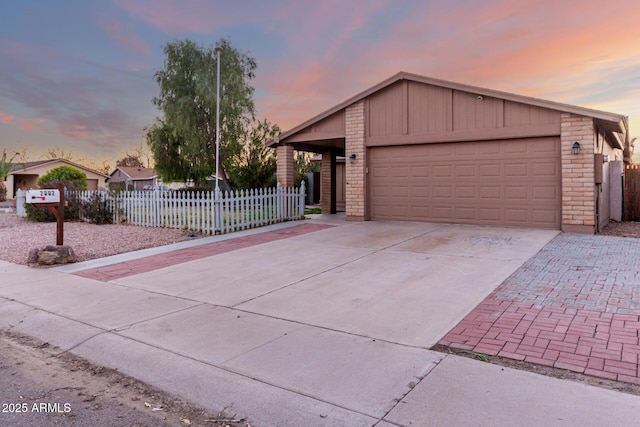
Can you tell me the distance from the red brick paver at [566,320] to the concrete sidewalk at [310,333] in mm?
288

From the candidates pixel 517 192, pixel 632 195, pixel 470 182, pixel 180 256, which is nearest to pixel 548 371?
pixel 180 256

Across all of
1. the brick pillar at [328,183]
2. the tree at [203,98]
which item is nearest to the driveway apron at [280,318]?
the brick pillar at [328,183]

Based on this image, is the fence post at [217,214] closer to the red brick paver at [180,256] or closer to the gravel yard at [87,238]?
the gravel yard at [87,238]

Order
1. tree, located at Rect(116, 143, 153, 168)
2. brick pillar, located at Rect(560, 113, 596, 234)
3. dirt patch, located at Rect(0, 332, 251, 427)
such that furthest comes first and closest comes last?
tree, located at Rect(116, 143, 153, 168)
brick pillar, located at Rect(560, 113, 596, 234)
dirt patch, located at Rect(0, 332, 251, 427)

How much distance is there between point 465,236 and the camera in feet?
33.2

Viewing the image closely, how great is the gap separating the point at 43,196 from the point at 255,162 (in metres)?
10.9

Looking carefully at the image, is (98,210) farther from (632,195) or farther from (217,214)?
(632,195)

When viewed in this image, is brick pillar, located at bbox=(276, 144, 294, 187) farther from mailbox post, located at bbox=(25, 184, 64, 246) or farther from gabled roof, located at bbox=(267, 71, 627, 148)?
mailbox post, located at bbox=(25, 184, 64, 246)

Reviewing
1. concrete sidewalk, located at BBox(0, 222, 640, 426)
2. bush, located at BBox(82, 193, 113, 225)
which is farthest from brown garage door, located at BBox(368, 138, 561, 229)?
bush, located at BBox(82, 193, 113, 225)

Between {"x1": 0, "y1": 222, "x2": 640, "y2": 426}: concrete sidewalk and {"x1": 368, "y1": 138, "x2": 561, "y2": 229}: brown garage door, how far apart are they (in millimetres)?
3055

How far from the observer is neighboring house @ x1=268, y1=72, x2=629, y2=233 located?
10539mm

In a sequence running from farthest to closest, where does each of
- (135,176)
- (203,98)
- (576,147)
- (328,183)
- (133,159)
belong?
(133,159) → (135,176) → (203,98) → (328,183) → (576,147)

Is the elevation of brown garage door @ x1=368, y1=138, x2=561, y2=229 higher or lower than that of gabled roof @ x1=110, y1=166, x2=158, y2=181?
lower

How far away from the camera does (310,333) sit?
14.1ft
